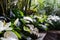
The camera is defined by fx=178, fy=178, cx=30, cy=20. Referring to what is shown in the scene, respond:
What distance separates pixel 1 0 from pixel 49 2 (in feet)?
7.16

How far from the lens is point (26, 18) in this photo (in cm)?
392

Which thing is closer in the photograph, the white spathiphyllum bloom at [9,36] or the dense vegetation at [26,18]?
the white spathiphyllum bloom at [9,36]

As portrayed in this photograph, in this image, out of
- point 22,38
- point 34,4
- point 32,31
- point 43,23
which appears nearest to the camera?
point 22,38

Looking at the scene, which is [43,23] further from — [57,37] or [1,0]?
[1,0]

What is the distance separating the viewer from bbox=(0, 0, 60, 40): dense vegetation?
3066mm

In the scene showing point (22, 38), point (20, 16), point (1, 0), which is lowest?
point (22, 38)

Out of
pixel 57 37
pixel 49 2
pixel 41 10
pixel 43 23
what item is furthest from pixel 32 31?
pixel 49 2

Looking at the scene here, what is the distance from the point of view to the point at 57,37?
4.02 metres

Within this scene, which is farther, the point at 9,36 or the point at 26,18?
the point at 26,18

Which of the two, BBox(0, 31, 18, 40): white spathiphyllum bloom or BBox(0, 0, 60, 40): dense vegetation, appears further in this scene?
BBox(0, 0, 60, 40): dense vegetation

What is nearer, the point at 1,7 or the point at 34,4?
the point at 1,7

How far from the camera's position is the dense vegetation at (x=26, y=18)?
3066mm

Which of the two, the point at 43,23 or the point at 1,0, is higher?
the point at 1,0

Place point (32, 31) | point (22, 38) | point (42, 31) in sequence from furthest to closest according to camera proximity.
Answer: point (42, 31) < point (32, 31) < point (22, 38)
